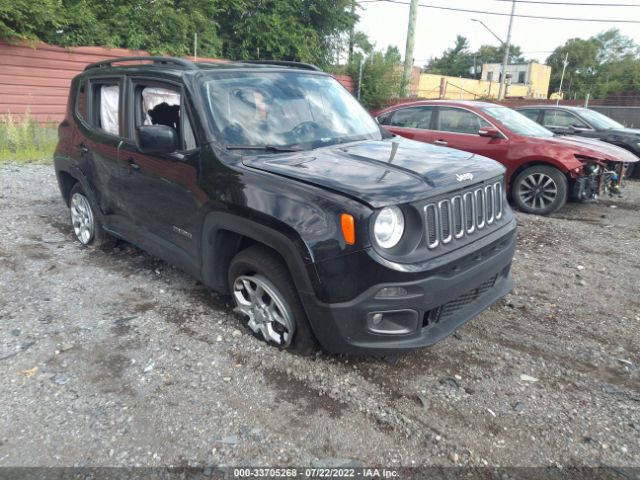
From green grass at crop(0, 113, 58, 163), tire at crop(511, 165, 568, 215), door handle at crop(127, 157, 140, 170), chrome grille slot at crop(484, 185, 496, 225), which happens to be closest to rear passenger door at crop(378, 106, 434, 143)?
tire at crop(511, 165, 568, 215)

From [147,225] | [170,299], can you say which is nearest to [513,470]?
[170,299]

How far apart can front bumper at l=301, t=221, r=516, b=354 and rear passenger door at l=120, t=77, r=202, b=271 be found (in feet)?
4.10

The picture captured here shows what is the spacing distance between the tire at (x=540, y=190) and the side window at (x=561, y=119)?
3.50 meters

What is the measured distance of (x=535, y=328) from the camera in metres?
3.69

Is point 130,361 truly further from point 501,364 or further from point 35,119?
point 35,119

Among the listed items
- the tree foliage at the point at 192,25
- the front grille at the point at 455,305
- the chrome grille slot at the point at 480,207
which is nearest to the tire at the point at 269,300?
the front grille at the point at 455,305

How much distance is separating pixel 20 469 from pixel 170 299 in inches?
74.9

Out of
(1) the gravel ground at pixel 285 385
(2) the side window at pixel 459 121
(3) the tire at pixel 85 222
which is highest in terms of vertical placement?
(2) the side window at pixel 459 121

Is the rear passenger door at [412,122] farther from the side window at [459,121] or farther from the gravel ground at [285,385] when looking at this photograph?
the gravel ground at [285,385]

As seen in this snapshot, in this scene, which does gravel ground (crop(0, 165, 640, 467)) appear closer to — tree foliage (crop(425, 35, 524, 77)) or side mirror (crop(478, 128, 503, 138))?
side mirror (crop(478, 128, 503, 138))

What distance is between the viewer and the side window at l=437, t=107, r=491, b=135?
755 cm

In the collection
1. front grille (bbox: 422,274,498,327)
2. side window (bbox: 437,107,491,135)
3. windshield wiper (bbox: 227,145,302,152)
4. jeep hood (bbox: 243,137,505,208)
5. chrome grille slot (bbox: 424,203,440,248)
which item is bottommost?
front grille (bbox: 422,274,498,327)

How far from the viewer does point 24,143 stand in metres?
10.9

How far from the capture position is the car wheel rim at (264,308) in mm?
3080
